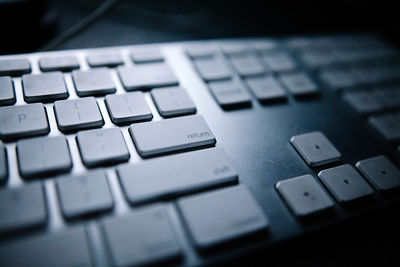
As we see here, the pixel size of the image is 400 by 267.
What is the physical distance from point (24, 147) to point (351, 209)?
0.92 feet

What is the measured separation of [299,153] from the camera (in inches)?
12.4

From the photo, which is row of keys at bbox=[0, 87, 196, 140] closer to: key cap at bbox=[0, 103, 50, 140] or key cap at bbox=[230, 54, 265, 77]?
key cap at bbox=[0, 103, 50, 140]

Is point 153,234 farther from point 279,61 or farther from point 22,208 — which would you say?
point 279,61

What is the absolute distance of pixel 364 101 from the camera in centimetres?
41

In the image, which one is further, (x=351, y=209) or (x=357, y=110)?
(x=357, y=110)

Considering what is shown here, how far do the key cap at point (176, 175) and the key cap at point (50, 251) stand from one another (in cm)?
5

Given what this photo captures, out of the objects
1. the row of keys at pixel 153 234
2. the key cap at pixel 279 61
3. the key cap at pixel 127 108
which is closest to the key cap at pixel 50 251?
the row of keys at pixel 153 234

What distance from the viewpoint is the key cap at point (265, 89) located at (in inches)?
14.7

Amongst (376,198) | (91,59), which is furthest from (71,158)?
(376,198)

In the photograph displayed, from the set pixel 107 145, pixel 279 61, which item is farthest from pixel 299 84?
pixel 107 145

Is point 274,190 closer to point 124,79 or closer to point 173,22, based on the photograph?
point 124,79

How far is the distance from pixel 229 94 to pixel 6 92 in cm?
23

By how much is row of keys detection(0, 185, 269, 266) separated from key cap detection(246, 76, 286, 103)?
153 mm

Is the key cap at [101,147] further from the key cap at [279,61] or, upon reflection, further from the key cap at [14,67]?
the key cap at [279,61]
